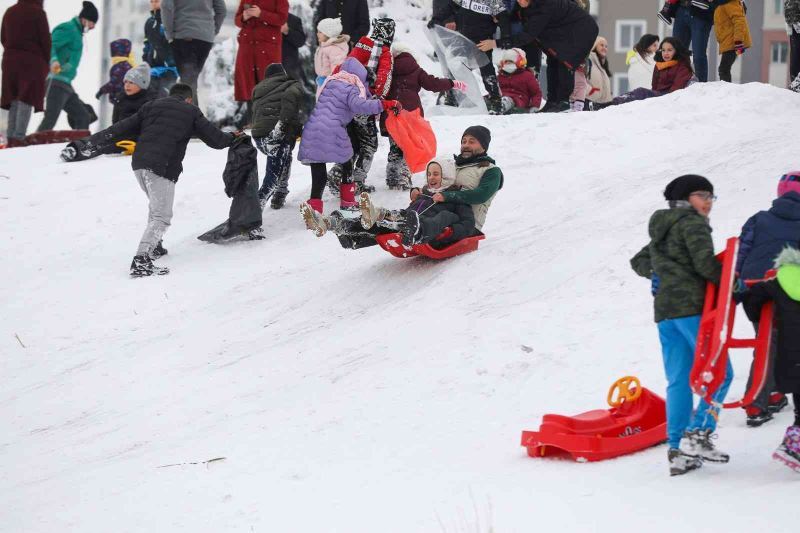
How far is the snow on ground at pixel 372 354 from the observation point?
17.7 ft

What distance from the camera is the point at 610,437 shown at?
578 cm

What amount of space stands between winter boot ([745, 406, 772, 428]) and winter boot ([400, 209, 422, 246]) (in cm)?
342

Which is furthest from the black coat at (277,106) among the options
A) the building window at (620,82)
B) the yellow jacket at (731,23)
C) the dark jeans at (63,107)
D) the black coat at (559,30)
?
the building window at (620,82)

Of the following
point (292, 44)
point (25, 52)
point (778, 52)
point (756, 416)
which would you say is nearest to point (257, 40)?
point (292, 44)

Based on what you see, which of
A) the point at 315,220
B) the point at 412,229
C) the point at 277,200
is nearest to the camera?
the point at 412,229

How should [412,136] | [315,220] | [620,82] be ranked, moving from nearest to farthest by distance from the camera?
[315,220] < [412,136] < [620,82]

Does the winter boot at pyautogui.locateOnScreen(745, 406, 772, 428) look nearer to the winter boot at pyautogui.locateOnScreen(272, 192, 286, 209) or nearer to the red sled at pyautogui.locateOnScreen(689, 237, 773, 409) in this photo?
the red sled at pyautogui.locateOnScreen(689, 237, 773, 409)

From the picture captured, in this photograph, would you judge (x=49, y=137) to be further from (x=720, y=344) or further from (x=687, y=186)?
(x=720, y=344)

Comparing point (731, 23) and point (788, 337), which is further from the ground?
point (731, 23)

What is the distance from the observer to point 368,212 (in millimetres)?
8664

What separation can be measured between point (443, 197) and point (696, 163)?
2854 millimetres

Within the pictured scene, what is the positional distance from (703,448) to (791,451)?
1.26ft

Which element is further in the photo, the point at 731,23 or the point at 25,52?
the point at 25,52

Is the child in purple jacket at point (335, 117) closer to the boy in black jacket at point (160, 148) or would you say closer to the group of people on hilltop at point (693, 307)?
the boy in black jacket at point (160, 148)
